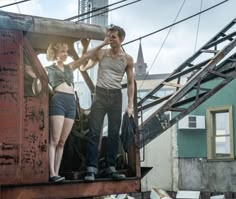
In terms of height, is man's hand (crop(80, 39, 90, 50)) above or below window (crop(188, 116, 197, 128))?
above

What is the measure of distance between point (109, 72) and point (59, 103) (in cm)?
85

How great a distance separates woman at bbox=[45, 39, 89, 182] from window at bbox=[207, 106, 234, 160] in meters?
12.2

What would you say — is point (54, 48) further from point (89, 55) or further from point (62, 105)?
point (62, 105)

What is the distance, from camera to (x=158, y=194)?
16391 mm

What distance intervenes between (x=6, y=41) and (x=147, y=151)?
14.1 meters

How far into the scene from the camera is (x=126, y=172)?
5.26m

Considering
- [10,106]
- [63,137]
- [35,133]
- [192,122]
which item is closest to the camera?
[10,106]

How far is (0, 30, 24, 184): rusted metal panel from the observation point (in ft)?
12.8

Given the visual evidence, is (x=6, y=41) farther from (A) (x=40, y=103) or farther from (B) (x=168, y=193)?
(B) (x=168, y=193)

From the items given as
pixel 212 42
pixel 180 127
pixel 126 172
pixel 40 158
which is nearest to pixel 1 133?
pixel 40 158

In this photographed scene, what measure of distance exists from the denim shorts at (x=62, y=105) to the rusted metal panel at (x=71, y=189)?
2.24 ft

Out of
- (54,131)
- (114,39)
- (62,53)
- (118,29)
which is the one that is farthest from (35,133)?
(118,29)

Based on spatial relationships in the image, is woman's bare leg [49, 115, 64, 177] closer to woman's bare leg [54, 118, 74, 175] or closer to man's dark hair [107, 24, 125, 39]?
woman's bare leg [54, 118, 74, 175]

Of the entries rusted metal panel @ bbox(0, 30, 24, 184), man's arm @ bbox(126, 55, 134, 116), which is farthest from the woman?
man's arm @ bbox(126, 55, 134, 116)
